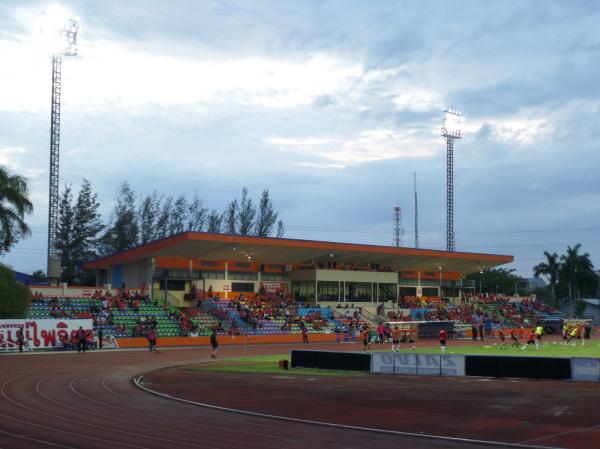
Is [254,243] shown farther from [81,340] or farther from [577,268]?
[577,268]

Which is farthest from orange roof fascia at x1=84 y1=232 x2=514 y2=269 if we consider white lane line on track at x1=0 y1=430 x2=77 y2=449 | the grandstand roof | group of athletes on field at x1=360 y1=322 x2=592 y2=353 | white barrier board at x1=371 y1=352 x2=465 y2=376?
white lane line on track at x1=0 y1=430 x2=77 y2=449

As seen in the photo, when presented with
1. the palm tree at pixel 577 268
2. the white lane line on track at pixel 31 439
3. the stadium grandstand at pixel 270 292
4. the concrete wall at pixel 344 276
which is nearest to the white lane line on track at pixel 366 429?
the white lane line on track at pixel 31 439

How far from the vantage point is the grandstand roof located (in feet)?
208

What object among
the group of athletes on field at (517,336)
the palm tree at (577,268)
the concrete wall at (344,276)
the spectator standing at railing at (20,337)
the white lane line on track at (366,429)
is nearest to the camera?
the white lane line on track at (366,429)

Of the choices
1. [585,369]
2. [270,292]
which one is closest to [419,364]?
[585,369]

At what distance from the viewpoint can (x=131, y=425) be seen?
17.4 metres

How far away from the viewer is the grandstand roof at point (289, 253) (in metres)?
63.3

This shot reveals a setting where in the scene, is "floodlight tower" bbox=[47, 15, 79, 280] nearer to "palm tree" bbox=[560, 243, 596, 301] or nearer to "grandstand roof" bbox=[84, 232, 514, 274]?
"grandstand roof" bbox=[84, 232, 514, 274]

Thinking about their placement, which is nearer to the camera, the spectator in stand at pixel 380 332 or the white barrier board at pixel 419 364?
the white barrier board at pixel 419 364

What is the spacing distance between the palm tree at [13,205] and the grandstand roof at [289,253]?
14.9m

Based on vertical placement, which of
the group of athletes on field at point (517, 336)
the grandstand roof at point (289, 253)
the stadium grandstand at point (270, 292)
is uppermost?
the grandstand roof at point (289, 253)

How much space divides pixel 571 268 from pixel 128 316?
88333 millimetres

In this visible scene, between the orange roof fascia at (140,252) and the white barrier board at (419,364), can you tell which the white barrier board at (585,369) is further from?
the orange roof fascia at (140,252)

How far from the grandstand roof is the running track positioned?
34679 mm
